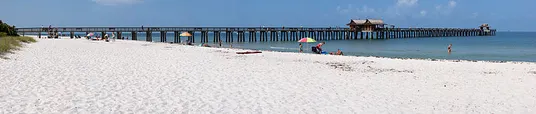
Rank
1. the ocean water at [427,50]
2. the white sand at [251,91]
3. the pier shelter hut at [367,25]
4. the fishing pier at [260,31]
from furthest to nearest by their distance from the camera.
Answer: the pier shelter hut at [367,25], the fishing pier at [260,31], the ocean water at [427,50], the white sand at [251,91]

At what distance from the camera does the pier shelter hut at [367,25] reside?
203 ft

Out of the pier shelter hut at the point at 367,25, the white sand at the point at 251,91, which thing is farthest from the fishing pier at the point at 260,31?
the white sand at the point at 251,91

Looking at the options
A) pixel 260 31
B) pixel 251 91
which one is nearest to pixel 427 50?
pixel 260 31

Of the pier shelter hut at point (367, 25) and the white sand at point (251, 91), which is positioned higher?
the pier shelter hut at point (367, 25)

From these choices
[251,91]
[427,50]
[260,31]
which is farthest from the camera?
[260,31]

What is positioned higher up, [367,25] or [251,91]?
[367,25]

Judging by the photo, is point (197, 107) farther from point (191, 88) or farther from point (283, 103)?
point (191, 88)

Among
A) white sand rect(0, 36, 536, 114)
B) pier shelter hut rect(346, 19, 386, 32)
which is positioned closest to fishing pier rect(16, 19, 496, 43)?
pier shelter hut rect(346, 19, 386, 32)

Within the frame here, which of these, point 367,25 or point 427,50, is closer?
point 427,50

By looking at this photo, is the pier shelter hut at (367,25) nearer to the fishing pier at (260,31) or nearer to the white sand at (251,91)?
the fishing pier at (260,31)

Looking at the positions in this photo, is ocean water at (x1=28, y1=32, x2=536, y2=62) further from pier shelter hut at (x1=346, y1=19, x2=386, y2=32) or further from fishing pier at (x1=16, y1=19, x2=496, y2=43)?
pier shelter hut at (x1=346, y1=19, x2=386, y2=32)

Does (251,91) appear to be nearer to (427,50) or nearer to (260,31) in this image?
(427,50)

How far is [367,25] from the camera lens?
62094mm

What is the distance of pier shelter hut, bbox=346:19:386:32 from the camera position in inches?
2435
